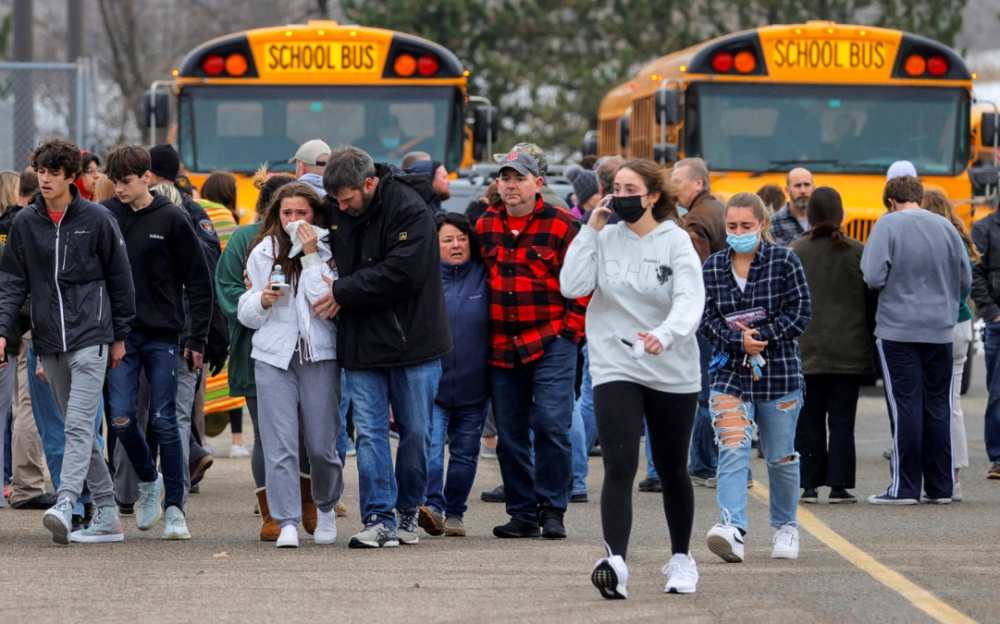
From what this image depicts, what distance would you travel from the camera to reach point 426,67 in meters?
15.4

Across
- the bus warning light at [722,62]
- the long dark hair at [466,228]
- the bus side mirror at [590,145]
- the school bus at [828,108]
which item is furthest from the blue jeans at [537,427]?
the bus side mirror at [590,145]

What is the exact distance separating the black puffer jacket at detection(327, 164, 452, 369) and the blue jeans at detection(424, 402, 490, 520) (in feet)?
2.21

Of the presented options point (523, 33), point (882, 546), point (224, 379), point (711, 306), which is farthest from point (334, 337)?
point (523, 33)

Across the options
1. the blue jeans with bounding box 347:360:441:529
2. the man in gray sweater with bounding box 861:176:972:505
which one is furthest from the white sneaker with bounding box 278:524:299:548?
the man in gray sweater with bounding box 861:176:972:505

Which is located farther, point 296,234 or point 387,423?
point 387,423

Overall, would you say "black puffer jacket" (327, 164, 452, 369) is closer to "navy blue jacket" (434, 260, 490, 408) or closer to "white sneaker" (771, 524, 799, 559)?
"navy blue jacket" (434, 260, 490, 408)

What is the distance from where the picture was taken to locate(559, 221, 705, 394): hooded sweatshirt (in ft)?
20.6

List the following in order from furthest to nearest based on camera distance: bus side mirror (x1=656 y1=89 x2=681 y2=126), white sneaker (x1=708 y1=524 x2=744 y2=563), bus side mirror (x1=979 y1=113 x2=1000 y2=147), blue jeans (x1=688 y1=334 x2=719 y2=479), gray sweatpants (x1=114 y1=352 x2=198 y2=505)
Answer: bus side mirror (x1=979 y1=113 x2=1000 y2=147) < bus side mirror (x1=656 y1=89 x2=681 y2=126) < blue jeans (x1=688 y1=334 x2=719 y2=479) < gray sweatpants (x1=114 y1=352 x2=198 y2=505) < white sneaker (x1=708 y1=524 x2=744 y2=563)

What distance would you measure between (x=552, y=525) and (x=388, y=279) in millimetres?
1507

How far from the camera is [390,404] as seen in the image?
25.2 feet

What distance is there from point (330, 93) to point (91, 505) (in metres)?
7.53

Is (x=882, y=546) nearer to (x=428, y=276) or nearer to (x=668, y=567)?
(x=668, y=567)

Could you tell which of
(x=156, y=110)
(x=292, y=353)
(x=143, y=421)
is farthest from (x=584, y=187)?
(x=156, y=110)

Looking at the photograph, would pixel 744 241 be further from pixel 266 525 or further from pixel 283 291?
pixel 266 525
